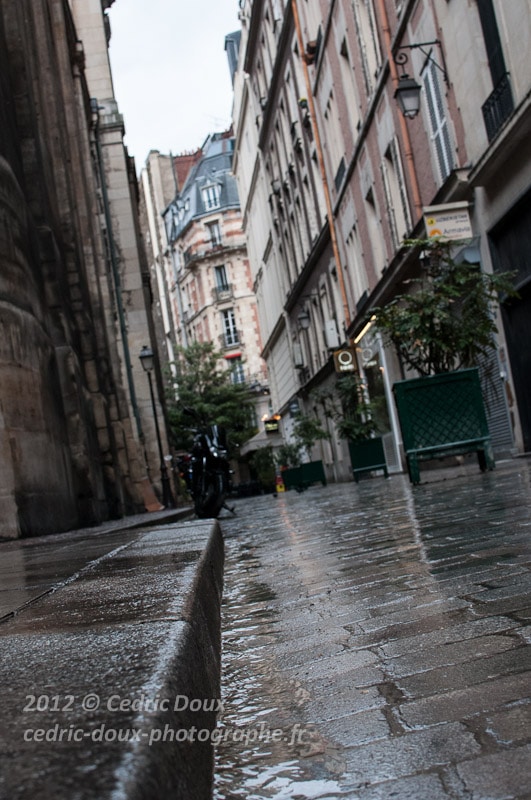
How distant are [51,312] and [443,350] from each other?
529 centimetres

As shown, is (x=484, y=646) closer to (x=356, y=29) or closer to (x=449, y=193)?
(x=449, y=193)

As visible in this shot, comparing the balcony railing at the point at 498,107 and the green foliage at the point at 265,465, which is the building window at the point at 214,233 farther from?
the balcony railing at the point at 498,107

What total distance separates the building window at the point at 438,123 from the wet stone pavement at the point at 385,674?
1309cm

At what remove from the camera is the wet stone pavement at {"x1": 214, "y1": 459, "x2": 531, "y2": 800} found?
180 centimetres

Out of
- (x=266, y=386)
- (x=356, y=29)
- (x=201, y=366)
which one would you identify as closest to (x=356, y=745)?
(x=356, y=29)

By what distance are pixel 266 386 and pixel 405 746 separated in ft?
248

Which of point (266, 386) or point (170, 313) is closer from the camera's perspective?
point (266, 386)

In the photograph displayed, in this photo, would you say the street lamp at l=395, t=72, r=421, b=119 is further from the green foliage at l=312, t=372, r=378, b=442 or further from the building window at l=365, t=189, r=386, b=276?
the green foliage at l=312, t=372, r=378, b=442

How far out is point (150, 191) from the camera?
10025cm

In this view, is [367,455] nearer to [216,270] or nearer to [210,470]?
[210,470]

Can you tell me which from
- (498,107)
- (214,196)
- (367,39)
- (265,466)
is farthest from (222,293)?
(498,107)

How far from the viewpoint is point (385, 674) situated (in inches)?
102

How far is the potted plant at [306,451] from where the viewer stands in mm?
29031

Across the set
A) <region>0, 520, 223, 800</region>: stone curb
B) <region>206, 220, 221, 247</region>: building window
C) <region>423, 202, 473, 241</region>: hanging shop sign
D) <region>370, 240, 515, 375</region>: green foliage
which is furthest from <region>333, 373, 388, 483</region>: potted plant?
<region>206, 220, 221, 247</region>: building window
